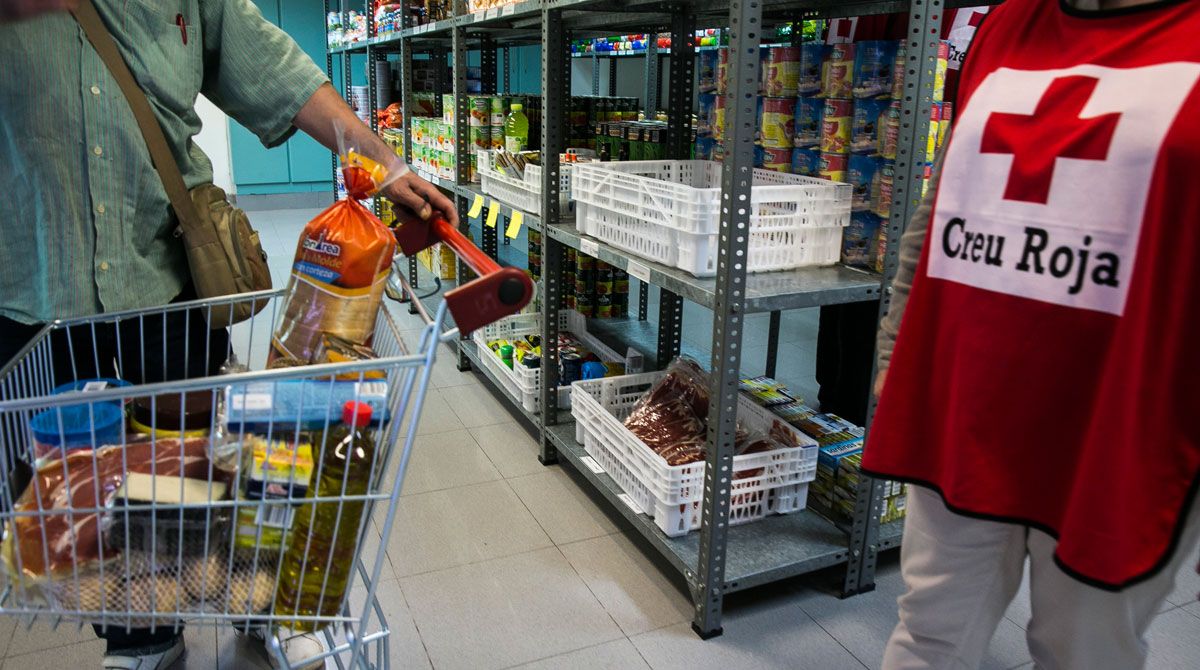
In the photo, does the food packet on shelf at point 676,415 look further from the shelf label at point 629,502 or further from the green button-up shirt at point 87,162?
the green button-up shirt at point 87,162

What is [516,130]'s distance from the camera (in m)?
3.59

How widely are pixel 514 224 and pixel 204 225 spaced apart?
5.10ft

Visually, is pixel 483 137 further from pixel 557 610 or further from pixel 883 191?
pixel 557 610

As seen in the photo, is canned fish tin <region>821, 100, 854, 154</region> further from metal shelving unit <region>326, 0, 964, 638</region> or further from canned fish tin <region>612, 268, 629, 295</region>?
canned fish tin <region>612, 268, 629, 295</region>

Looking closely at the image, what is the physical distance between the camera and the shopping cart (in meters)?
1.01

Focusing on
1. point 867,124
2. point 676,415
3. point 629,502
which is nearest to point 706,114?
point 867,124

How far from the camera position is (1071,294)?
109 centimetres

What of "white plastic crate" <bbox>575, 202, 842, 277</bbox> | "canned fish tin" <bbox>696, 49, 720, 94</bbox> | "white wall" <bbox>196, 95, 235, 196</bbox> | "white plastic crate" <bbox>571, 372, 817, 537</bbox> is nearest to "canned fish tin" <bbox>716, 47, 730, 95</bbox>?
"canned fish tin" <bbox>696, 49, 720, 94</bbox>

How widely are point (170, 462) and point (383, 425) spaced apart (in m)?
0.28

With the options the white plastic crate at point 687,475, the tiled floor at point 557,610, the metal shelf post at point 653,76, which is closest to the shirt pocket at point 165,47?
the tiled floor at point 557,610

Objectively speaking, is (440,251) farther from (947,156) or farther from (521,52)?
(521,52)

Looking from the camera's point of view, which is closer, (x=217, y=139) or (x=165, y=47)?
(x=165, y=47)

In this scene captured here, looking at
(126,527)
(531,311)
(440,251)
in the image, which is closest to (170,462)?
(126,527)

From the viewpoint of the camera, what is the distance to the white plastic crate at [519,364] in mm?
3201
